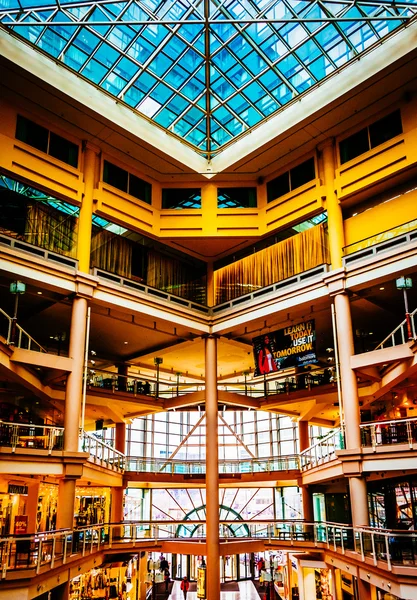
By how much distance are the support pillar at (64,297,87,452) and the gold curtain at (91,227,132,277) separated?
336 centimetres

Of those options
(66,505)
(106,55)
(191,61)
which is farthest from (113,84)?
(66,505)

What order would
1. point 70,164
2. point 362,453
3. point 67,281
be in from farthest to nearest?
point 70,164 < point 67,281 < point 362,453

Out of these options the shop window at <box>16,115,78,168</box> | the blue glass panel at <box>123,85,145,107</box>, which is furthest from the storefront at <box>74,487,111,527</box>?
the blue glass panel at <box>123,85,145,107</box>

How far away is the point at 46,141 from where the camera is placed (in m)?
22.9

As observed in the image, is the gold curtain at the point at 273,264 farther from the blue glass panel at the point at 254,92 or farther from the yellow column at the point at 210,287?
the blue glass panel at the point at 254,92

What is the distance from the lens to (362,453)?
752 inches

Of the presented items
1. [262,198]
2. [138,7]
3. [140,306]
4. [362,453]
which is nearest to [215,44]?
[138,7]

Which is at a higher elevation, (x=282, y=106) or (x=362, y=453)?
(x=282, y=106)

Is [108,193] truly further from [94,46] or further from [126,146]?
[94,46]

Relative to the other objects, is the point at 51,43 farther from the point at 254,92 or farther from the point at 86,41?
the point at 254,92

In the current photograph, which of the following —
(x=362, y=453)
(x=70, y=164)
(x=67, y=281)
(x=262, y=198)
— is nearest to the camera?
(x=362, y=453)

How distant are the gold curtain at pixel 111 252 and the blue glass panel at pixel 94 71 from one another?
21.6 feet

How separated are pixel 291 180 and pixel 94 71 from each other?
10.2m

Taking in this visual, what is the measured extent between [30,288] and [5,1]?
1088cm
